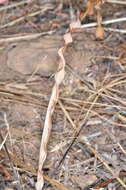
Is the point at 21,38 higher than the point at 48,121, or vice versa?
the point at 21,38

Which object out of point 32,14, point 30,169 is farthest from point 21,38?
point 30,169

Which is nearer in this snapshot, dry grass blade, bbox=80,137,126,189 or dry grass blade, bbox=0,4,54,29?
dry grass blade, bbox=80,137,126,189

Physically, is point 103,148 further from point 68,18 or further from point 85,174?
point 68,18

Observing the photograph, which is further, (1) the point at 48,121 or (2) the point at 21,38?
(2) the point at 21,38

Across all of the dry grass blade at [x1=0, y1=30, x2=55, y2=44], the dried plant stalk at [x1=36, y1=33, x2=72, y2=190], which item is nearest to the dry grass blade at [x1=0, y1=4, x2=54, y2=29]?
the dry grass blade at [x1=0, y1=30, x2=55, y2=44]

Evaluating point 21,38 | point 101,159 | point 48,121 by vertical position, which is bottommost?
point 101,159

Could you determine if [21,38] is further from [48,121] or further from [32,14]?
[48,121]

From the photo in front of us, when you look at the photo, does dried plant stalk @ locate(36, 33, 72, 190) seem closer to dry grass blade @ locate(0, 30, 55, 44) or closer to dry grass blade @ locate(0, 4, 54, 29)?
dry grass blade @ locate(0, 30, 55, 44)

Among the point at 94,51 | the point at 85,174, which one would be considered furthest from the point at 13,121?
the point at 94,51

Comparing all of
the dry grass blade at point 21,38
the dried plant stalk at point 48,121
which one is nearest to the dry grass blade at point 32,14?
A: the dry grass blade at point 21,38

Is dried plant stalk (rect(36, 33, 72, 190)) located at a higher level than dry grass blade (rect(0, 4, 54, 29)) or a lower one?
lower

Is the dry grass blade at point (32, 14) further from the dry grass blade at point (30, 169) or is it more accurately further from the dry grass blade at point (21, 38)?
the dry grass blade at point (30, 169)
